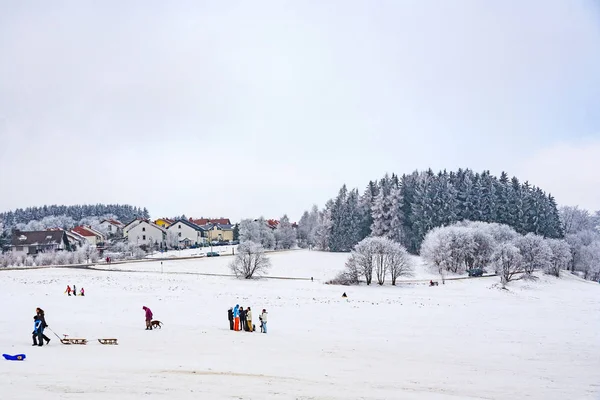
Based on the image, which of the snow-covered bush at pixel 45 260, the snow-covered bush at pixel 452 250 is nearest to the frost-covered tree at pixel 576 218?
the snow-covered bush at pixel 452 250

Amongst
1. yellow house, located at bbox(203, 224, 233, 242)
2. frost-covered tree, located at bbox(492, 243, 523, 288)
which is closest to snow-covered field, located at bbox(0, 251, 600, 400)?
frost-covered tree, located at bbox(492, 243, 523, 288)

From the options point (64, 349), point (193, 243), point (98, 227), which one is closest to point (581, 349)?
point (64, 349)

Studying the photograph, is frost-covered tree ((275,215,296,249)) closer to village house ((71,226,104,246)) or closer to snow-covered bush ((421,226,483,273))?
village house ((71,226,104,246))

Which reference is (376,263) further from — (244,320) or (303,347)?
(303,347)

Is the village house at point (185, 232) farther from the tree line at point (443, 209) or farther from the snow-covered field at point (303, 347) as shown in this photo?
the snow-covered field at point (303, 347)

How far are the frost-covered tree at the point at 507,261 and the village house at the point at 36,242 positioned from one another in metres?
89.5

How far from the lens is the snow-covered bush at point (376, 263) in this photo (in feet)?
195

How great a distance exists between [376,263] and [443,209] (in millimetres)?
38470

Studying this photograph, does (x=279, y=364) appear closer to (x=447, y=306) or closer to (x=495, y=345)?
(x=495, y=345)

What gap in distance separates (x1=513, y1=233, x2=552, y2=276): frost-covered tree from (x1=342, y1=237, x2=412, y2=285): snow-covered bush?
19.8 m

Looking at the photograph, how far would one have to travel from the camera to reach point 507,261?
5934 cm

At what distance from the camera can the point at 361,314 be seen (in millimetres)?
33000

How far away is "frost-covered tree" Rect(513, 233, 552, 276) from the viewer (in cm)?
6762

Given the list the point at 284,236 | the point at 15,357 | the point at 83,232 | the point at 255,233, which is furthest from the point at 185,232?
the point at 15,357
